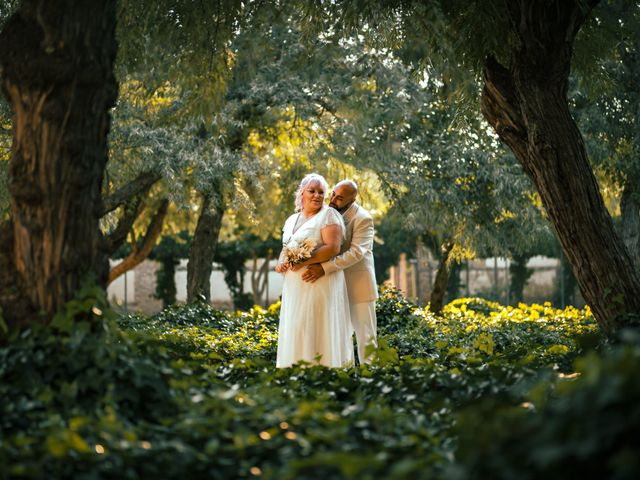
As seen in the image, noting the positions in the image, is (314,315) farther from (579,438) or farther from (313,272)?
(579,438)

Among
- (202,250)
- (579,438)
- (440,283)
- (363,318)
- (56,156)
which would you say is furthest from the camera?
(440,283)

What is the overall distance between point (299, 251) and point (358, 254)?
28.1 inches

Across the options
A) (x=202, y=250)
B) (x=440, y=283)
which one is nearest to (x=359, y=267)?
(x=202, y=250)

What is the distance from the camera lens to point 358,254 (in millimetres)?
8711

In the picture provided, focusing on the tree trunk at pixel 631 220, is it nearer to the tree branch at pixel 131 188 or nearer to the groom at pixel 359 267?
the tree branch at pixel 131 188

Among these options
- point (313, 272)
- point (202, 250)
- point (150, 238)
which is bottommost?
point (313, 272)

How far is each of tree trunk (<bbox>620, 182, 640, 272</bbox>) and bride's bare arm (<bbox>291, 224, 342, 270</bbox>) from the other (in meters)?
9.41

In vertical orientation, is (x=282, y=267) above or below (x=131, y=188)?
below

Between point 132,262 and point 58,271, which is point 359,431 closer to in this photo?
point 58,271

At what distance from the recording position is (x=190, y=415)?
13.2 ft

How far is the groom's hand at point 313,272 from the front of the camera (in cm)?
834

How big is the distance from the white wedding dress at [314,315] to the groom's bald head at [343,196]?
28.4 inches

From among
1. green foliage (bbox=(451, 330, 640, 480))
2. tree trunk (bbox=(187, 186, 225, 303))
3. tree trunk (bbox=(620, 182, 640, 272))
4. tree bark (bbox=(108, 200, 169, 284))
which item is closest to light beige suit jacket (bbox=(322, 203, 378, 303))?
Result: green foliage (bbox=(451, 330, 640, 480))

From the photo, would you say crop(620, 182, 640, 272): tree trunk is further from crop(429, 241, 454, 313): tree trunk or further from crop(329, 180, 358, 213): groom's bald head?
crop(329, 180, 358, 213): groom's bald head
